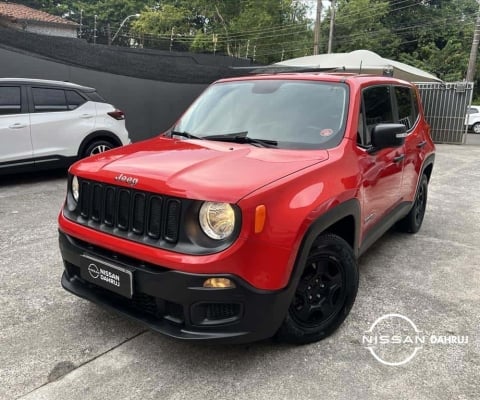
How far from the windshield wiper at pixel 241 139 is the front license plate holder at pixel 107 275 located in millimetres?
1233

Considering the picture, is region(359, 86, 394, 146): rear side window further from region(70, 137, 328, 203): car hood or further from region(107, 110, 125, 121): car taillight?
region(107, 110, 125, 121): car taillight

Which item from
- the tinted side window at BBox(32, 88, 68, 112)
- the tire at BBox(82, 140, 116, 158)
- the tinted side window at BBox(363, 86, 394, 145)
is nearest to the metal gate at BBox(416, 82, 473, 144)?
the tire at BBox(82, 140, 116, 158)

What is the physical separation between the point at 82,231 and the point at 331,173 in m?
1.56

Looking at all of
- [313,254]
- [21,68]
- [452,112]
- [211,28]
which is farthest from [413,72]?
[211,28]

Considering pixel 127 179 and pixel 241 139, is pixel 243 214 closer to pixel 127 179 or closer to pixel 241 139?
pixel 127 179

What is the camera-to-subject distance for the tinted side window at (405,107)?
4.46 meters

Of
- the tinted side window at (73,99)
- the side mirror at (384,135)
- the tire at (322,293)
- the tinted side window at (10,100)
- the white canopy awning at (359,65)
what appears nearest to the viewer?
the tire at (322,293)

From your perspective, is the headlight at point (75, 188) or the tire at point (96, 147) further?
the tire at point (96, 147)

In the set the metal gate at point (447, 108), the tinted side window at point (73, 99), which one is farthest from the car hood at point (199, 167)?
the metal gate at point (447, 108)

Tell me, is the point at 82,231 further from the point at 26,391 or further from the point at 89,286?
the point at 26,391

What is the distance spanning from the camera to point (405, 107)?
15.3ft

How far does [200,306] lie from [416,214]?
3623 millimetres

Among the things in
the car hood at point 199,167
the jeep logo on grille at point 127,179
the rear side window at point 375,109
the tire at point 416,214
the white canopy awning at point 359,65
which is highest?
the white canopy awning at point 359,65

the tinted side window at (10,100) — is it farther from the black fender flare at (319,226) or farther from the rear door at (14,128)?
the black fender flare at (319,226)
